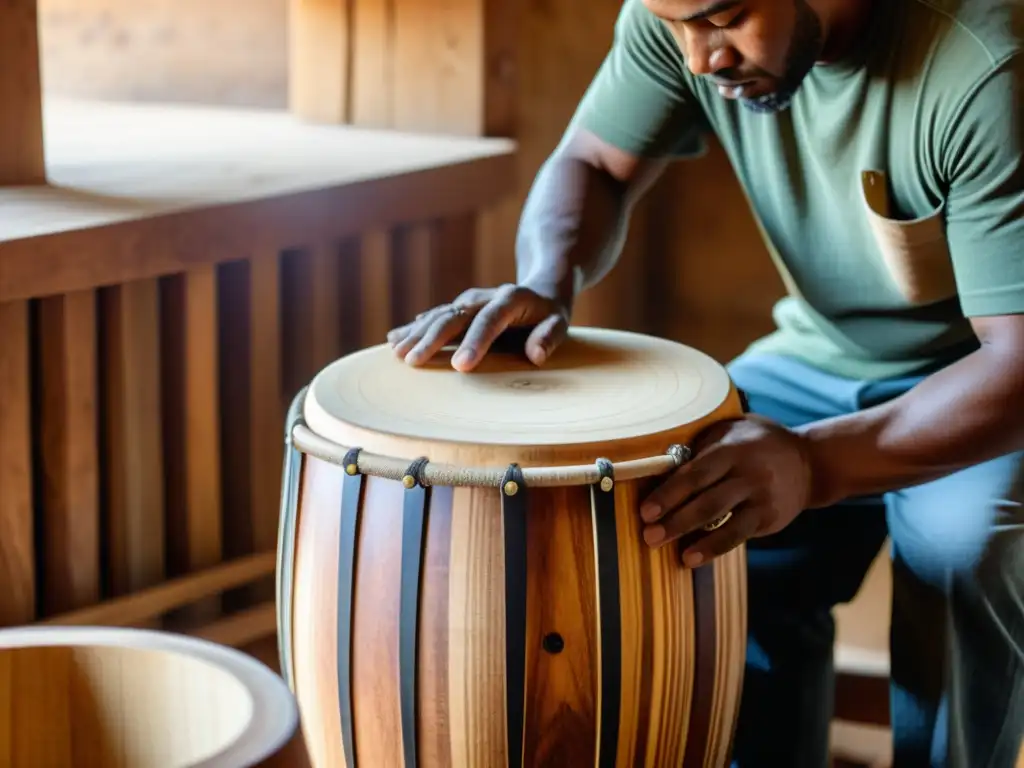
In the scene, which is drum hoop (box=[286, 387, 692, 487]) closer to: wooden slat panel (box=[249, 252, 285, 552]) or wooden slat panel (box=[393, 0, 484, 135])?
wooden slat panel (box=[249, 252, 285, 552])

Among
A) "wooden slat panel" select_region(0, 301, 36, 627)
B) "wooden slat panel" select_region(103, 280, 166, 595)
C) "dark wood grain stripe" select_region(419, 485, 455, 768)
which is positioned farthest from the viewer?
"wooden slat panel" select_region(103, 280, 166, 595)

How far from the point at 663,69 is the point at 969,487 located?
569mm

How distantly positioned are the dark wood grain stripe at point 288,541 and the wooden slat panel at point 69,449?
434mm

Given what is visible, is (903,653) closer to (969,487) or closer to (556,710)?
(969,487)

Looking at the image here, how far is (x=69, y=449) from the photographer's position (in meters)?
1.68

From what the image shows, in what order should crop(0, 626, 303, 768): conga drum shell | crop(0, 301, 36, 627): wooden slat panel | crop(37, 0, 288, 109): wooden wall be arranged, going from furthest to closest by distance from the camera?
crop(37, 0, 288, 109): wooden wall < crop(0, 301, 36, 627): wooden slat panel < crop(0, 626, 303, 768): conga drum shell

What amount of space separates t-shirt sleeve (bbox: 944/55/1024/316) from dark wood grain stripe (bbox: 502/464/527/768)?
1.60 ft

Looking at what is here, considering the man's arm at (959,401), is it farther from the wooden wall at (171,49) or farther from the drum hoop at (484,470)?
the wooden wall at (171,49)

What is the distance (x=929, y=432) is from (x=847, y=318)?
0.30m

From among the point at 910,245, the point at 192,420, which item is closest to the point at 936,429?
the point at 910,245

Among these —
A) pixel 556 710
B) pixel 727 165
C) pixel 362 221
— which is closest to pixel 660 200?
pixel 727 165

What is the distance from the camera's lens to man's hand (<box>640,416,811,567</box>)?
1.20 m

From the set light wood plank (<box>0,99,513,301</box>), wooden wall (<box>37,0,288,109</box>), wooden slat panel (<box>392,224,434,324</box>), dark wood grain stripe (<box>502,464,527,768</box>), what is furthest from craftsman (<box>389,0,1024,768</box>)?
wooden wall (<box>37,0,288,109</box>)

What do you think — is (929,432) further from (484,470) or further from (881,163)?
(484,470)
